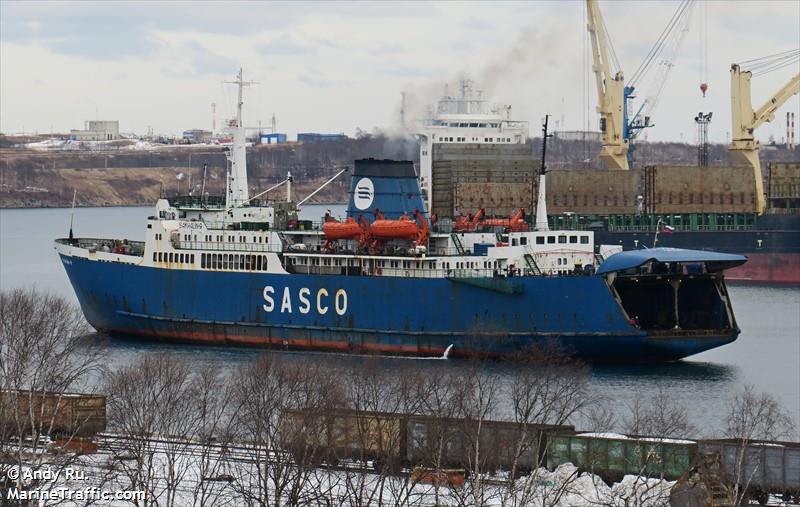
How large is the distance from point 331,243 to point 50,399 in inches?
740

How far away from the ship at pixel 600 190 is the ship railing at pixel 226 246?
30663 millimetres

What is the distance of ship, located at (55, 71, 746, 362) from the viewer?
4797cm

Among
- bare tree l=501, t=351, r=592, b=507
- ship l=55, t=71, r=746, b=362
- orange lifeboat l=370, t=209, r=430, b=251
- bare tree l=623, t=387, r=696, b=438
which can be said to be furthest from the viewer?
orange lifeboat l=370, t=209, r=430, b=251

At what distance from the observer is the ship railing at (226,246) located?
52.3 meters

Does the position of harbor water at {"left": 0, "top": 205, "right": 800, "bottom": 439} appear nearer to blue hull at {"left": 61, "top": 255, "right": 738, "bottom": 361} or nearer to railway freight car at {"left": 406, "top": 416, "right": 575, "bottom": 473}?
blue hull at {"left": 61, "top": 255, "right": 738, "bottom": 361}

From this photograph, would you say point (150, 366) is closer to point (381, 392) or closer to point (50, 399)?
point (50, 399)

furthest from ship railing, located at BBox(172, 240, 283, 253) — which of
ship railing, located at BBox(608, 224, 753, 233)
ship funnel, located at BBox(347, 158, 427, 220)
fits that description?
ship railing, located at BBox(608, 224, 753, 233)

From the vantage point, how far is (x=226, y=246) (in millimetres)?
53312

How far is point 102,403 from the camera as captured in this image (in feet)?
112

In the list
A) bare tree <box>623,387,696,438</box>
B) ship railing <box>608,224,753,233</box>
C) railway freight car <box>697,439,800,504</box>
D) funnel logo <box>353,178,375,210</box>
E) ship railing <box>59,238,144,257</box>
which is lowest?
railway freight car <box>697,439,800,504</box>

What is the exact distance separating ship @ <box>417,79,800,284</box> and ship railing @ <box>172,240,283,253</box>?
30663mm

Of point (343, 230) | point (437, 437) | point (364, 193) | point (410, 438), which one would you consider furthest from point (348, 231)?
point (437, 437)

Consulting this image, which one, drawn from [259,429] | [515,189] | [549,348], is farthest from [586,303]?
[515,189]

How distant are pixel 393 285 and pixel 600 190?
44.3 meters
